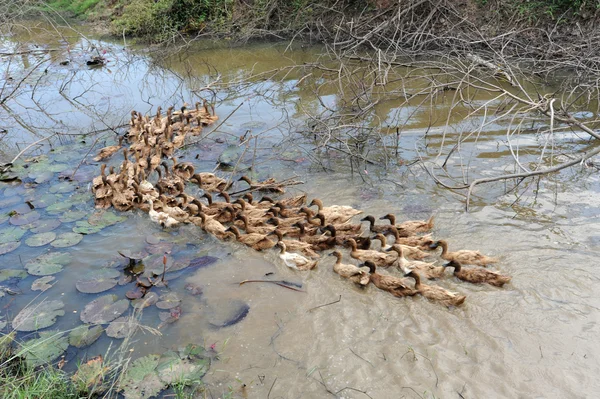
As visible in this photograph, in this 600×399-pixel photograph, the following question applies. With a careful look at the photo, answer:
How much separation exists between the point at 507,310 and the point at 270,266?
8.70 feet

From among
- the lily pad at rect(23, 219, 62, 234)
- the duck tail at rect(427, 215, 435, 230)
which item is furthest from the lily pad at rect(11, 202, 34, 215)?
the duck tail at rect(427, 215, 435, 230)

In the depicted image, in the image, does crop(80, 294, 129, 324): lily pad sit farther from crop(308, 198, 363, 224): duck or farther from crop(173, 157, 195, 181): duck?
crop(173, 157, 195, 181): duck

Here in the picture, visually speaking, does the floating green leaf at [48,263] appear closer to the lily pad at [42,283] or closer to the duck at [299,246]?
the lily pad at [42,283]

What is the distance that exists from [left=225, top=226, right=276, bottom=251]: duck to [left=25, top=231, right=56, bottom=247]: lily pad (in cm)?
241

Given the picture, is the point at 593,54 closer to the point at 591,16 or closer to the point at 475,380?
the point at 591,16

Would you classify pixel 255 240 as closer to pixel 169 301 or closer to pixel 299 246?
pixel 299 246

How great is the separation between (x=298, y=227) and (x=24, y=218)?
3.85 m

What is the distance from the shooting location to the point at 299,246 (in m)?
6.14

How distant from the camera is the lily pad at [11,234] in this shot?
21.4 feet

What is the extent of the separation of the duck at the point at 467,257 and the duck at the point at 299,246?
1.50m

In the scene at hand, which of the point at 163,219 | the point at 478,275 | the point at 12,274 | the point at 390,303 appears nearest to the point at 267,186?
the point at 163,219

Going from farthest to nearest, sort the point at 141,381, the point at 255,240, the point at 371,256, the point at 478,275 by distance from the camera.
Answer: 1. the point at 255,240
2. the point at 371,256
3. the point at 478,275
4. the point at 141,381

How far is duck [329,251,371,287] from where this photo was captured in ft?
18.0

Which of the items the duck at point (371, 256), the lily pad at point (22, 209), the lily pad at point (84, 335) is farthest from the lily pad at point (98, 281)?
the duck at point (371, 256)
